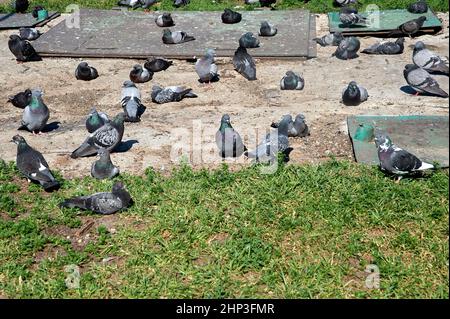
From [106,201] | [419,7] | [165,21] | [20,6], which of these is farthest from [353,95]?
[20,6]

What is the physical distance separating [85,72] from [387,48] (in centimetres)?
593

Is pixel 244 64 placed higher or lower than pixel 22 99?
lower

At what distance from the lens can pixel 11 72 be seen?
510 inches

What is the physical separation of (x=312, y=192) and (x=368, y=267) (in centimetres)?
153

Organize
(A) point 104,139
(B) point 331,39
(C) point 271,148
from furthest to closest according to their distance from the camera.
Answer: (B) point 331,39
(A) point 104,139
(C) point 271,148

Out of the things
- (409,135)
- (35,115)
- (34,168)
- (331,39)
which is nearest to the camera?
(34,168)

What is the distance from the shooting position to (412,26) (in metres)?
13.5

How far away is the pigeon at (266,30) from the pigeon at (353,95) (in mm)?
3803

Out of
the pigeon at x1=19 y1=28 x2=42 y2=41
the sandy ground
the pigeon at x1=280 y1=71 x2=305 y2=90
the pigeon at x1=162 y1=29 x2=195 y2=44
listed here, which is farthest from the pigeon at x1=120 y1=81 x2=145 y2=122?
the pigeon at x1=19 y1=28 x2=42 y2=41

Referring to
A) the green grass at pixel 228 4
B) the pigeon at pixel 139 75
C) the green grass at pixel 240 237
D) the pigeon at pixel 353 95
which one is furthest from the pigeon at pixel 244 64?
the green grass at pixel 228 4

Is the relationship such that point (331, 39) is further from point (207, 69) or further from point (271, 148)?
point (271, 148)

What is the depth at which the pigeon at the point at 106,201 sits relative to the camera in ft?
23.4

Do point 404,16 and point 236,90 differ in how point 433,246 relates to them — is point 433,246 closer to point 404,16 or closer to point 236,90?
point 236,90

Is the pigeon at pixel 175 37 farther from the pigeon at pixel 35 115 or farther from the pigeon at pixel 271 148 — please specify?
the pigeon at pixel 271 148
